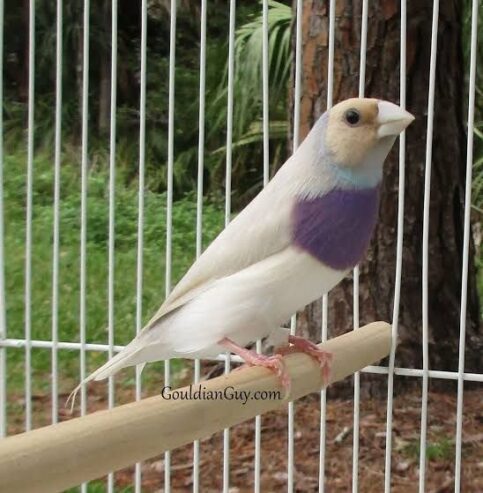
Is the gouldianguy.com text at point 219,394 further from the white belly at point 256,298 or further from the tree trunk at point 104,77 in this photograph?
the tree trunk at point 104,77

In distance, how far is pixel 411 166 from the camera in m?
1.62

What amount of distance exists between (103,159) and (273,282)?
3.07m

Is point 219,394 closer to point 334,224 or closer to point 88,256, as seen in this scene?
point 334,224

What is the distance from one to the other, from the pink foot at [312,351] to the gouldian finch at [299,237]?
0.07 m

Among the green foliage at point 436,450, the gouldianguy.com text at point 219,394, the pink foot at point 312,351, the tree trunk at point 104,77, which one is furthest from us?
the tree trunk at point 104,77

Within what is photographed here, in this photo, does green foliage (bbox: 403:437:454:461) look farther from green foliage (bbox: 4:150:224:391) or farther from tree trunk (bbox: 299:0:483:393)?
green foliage (bbox: 4:150:224:391)

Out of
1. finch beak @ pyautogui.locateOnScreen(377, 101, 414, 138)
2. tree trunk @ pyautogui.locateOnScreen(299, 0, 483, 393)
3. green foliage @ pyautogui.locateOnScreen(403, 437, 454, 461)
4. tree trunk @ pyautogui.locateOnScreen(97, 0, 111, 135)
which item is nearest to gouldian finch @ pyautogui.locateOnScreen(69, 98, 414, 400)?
finch beak @ pyautogui.locateOnScreen(377, 101, 414, 138)

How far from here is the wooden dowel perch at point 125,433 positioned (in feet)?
2.10

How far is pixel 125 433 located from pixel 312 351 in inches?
13.6

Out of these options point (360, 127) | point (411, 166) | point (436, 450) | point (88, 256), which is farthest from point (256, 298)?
point (88, 256)

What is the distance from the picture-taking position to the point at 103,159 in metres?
3.87

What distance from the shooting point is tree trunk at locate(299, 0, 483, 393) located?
154 cm

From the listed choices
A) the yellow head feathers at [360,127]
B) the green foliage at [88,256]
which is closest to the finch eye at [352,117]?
the yellow head feathers at [360,127]

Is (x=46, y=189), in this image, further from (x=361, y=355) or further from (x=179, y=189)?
(x=361, y=355)
